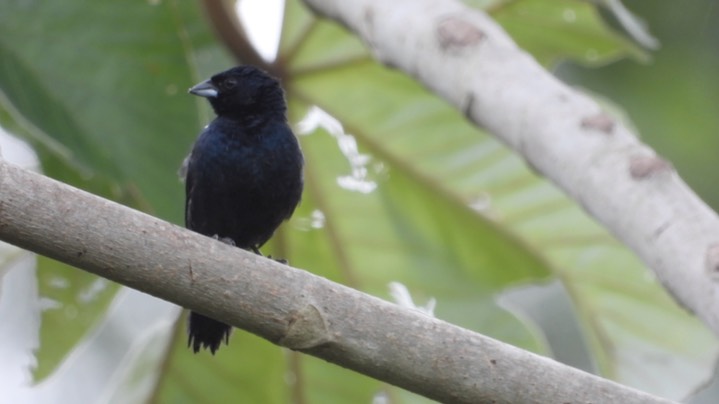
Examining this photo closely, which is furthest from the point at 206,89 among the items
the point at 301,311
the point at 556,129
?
the point at 301,311

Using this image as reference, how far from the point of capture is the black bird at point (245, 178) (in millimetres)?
3775

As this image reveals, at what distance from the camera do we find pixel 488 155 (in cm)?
436

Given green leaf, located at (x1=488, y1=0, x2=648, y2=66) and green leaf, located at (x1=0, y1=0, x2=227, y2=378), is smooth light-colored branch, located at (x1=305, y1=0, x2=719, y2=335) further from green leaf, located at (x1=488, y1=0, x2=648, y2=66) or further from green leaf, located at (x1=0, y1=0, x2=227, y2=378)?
A: green leaf, located at (x1=488, y1=0, x2=648, y2=66)

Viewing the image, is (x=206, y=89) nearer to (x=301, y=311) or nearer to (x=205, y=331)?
(x=205, y=331)

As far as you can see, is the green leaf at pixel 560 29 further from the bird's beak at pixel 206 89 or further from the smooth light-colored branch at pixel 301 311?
the smooth light-colored branch at pixel 301 311

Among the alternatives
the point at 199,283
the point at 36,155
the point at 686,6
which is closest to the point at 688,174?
the point at 686,6

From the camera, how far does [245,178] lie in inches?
149

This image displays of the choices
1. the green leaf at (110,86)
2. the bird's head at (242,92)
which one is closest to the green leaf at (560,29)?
the bird's head at (242,92)

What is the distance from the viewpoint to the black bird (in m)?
3.78

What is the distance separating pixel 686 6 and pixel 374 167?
1.97 meters

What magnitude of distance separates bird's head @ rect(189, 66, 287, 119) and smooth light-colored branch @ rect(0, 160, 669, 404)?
1792 mm

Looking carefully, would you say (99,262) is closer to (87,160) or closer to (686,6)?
(87,160)

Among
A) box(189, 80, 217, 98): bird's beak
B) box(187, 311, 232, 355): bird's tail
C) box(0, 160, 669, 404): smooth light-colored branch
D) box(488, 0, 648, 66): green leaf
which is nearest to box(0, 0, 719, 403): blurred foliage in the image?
box(488, 0, 648, 66): green leaf

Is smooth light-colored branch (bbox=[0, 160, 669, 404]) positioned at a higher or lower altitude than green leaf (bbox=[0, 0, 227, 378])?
higher
